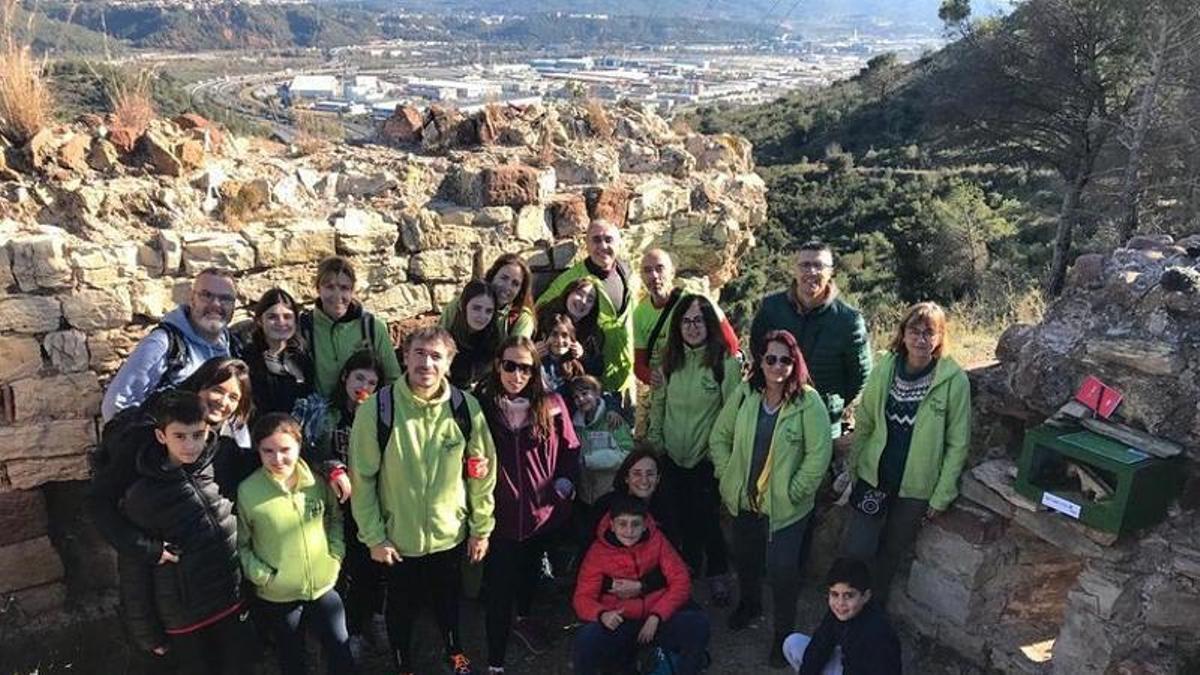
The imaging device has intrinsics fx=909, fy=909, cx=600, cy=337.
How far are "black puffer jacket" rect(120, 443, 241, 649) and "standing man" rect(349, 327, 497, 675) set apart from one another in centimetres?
50

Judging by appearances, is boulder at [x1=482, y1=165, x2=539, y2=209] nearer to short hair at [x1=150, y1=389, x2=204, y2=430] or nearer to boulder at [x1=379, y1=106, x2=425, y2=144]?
boulder at [x1=379, y1=106, x2=425, y2=144]

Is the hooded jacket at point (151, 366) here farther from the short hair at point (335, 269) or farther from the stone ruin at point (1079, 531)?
the stone ruin at point (1079, 531)

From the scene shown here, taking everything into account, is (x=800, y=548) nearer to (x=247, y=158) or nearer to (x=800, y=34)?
(x=247, y=158)

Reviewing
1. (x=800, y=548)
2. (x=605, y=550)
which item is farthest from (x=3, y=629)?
(x=800, y=548)

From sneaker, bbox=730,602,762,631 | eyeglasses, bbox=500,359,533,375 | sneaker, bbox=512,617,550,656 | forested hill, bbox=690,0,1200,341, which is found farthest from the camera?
forested hill, bbox=690,0,1200,341

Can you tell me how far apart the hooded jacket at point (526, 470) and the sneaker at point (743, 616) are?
117 cm

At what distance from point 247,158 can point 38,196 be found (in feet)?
3.84

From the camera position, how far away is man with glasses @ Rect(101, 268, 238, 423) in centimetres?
352

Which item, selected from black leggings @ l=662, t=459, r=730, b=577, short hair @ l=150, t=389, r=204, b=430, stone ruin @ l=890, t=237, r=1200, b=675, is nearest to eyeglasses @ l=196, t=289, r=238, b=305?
short hair @ l=150, t=389, r=204, b=430

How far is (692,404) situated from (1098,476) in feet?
5.57

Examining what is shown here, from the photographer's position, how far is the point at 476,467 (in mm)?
3688

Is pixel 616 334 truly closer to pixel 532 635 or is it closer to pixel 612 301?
pixel 612 301

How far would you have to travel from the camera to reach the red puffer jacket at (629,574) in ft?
12.5

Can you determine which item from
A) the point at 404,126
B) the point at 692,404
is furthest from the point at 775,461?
the point at 404,126
